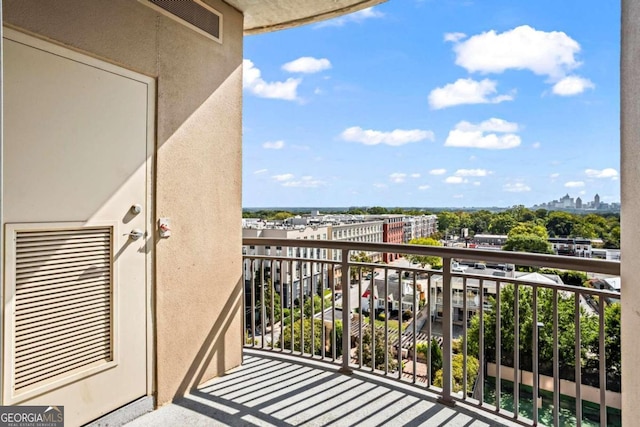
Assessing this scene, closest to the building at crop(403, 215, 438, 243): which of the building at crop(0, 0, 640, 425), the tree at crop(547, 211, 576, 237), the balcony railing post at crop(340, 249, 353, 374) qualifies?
the tree at crop(547, 211, 576, 237)

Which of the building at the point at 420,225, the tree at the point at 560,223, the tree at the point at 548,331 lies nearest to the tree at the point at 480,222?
the building at the point at 420,225

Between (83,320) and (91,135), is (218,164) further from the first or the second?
(83,320)

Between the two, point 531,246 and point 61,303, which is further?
point 531,246

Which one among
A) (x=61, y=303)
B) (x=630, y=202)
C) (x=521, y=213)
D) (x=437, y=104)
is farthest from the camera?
(x=437, y=104)

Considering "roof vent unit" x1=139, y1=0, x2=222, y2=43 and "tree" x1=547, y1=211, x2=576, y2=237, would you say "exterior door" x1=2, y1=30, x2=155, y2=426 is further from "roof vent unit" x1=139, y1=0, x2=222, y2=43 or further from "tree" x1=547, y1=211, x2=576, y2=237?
"tree" x1=547, y1=211, x2=576, y2=237

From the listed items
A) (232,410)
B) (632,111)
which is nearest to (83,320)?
(232,410)

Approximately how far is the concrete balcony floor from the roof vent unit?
2.45m

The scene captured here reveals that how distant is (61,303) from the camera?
1.77 metres

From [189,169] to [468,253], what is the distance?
187cm

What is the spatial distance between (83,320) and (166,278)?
1.64 feet

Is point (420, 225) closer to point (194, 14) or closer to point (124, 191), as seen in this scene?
point (194, 14)

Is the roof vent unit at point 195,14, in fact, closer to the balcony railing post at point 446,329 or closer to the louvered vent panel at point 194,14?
the louvered vent panel at point 194,14

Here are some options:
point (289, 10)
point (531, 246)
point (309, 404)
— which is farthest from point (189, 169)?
point (531, 246)

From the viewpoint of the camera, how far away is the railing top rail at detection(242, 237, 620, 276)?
1703 millimetres
